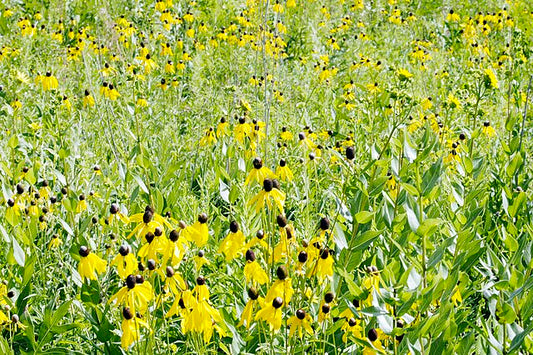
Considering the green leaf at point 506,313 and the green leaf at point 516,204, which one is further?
the green leaf at point 516,204

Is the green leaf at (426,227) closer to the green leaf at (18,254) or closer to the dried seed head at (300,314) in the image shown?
the dried seed head at (300,314)

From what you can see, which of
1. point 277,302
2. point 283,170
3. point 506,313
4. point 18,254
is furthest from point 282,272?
point 18,254

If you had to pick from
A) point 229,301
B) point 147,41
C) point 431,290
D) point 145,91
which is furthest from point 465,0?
point 431,290

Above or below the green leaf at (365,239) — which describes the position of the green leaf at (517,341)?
below

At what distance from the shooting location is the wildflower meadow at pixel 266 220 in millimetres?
1552

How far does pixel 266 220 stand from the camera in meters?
1.87

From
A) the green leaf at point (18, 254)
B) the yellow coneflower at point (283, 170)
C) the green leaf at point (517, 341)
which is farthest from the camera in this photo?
the yellow coneflower at point (283, 170)

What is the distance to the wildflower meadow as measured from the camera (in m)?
1.55

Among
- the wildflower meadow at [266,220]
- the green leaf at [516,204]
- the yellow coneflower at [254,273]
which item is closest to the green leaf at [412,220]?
the wildflower meadow at [266,220]

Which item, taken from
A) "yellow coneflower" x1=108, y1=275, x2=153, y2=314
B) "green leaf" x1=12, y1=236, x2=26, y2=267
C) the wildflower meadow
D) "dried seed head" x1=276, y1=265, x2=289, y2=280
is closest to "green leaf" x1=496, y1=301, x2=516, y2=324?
the wildflower meadow

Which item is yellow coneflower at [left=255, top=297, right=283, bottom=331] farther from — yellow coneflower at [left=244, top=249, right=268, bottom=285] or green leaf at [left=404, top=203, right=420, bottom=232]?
green leaf at [left=404, top=203, right=420, bottom=232]

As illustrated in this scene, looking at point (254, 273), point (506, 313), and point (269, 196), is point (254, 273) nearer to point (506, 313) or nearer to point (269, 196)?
point (269, 196)

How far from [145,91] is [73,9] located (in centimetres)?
337

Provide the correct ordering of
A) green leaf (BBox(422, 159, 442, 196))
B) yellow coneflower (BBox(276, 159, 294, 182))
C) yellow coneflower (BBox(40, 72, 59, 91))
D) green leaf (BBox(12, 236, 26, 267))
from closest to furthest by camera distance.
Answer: green leaf (BBox(422, 159, 442, 196)), green leaf (BBox(12, 236, 26, 267)), yellow coneflower (BBox(276, 159, 294, 182)), yellow coneflower (BBox(40, 72, 59, 91))
